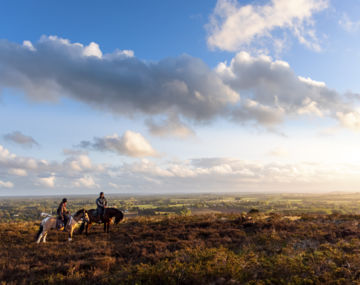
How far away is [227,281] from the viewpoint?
6961 millimetres

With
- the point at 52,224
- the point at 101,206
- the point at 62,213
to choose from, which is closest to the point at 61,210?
the point at 62,213

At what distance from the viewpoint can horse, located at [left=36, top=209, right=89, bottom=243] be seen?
16.0 meters

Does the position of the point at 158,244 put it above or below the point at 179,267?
below

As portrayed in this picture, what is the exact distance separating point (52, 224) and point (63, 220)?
0.83 metres

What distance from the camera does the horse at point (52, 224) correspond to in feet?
52.4

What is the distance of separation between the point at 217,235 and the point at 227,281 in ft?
30.0

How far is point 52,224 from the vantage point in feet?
54.2

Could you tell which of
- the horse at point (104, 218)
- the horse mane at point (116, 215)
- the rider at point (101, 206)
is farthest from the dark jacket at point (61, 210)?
the horse mane at point (116, 215)

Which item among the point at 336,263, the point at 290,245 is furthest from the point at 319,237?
the point at 336,263

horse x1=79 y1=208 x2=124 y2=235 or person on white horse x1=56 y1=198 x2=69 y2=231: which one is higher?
person on white horse x1=56 y1=198 x2=69 y2=231

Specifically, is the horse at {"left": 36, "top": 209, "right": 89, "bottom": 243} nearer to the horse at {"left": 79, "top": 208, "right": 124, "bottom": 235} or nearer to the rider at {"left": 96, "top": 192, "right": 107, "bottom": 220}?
the horse at {"left": 79, "top": 208, "right": 124, "bottom": 235}

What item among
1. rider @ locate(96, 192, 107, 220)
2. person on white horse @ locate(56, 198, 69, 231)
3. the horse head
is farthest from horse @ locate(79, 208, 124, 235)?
person on white horse @ locate(56, 198, 69, 231)

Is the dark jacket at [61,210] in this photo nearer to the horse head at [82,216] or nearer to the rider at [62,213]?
the rider at [62,213]

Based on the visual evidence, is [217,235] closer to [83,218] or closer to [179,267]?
[179,267]
